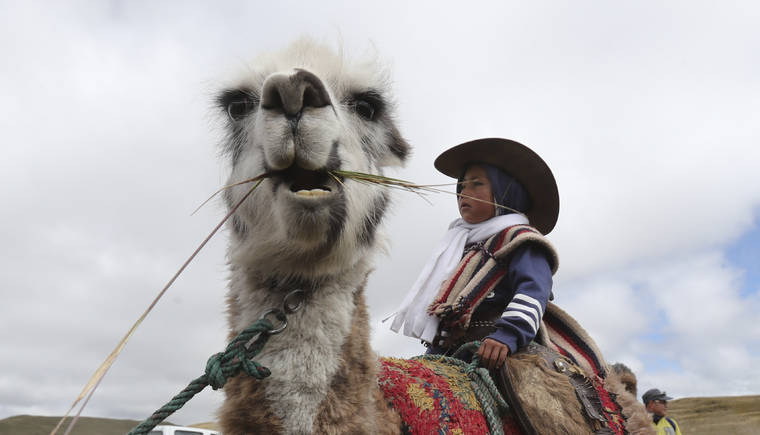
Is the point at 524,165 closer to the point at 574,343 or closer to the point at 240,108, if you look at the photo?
the point at 574,343

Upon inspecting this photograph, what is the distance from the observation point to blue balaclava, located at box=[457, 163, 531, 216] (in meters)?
3.16

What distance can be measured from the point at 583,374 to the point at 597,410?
0.16 metres

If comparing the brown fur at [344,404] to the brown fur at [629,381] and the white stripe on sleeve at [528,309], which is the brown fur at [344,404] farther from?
the brown fur at [629,381]

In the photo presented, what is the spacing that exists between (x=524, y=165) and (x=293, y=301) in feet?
6.31

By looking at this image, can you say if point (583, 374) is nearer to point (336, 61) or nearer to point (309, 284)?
point (309, 284)

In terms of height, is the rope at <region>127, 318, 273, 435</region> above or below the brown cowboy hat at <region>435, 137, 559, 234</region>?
below

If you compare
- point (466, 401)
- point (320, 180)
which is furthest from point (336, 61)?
point (466, 401)

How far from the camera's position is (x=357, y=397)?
5.59ft

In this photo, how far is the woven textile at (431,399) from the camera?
6.27 feet

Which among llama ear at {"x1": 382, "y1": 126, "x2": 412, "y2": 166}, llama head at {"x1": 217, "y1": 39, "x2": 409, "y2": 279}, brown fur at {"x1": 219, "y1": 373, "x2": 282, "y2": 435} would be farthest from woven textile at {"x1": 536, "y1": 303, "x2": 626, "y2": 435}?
brown fur at {"x1": 219, "y1": 373, "x2": 282, "y2": 435}

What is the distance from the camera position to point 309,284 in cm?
183

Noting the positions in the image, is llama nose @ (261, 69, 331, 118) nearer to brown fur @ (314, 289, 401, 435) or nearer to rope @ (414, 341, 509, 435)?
brown fur @ (314, 289, 401, 435)

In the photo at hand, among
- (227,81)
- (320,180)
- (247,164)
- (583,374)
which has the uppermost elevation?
(227,81)

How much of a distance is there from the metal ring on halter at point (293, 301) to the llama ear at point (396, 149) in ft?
2.75
